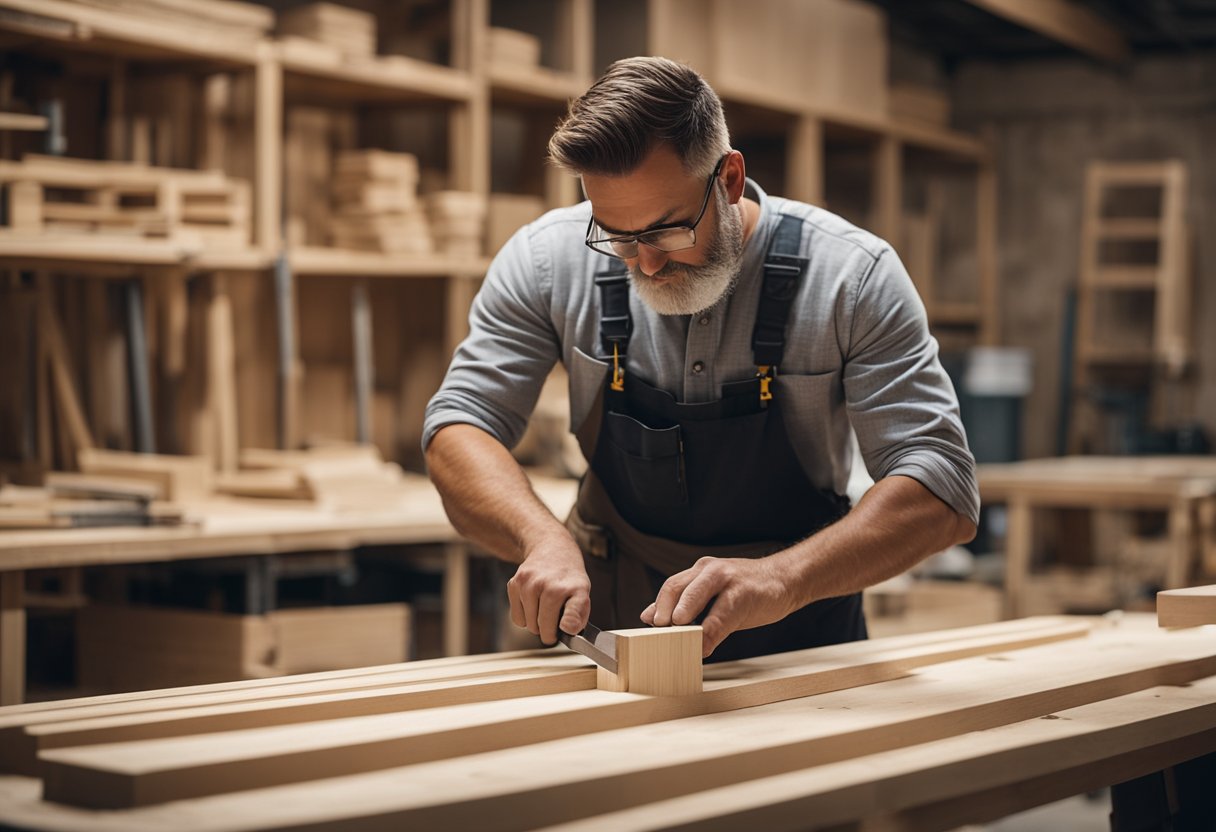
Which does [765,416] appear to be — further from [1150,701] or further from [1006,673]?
[1150,701]

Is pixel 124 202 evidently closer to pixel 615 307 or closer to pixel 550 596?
pixel 615 307

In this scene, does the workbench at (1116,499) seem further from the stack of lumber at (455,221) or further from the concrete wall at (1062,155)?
the concrete wall at (1062,155)

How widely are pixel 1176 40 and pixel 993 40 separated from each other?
3.46ft

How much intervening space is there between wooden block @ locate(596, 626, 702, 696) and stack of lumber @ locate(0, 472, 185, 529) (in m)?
2.04

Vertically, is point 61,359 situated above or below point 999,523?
above

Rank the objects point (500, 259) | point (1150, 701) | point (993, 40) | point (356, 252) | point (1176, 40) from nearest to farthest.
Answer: point (1150, 701) → point (500, 259) → point (356, 252) → point (1176, 40) → point (993, 40)

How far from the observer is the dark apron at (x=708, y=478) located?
233 centimetres

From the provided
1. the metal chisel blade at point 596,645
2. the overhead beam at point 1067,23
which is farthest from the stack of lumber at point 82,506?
the overhead beam at point 1067,23

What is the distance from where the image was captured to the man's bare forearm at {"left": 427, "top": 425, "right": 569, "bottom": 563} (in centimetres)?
214

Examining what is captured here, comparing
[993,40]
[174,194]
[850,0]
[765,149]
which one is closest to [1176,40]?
[993,40]

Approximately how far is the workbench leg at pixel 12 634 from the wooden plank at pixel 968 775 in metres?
2.31

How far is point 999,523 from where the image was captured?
26.5ft

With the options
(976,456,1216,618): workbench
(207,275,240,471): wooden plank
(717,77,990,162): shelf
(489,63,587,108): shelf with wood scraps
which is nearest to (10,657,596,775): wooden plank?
(207,275,240,471): wooden plank

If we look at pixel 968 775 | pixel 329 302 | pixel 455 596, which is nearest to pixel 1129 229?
pixel 329 302
